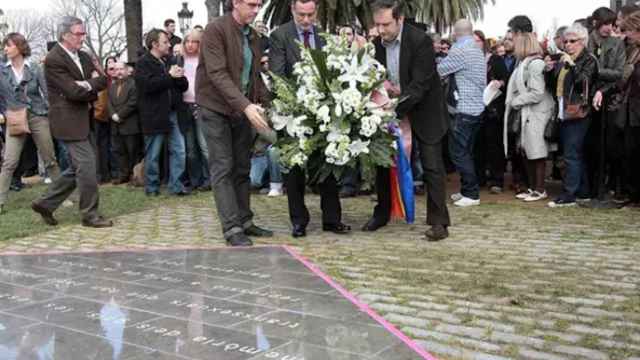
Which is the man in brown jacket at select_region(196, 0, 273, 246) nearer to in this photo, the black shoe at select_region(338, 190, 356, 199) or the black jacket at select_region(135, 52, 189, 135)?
the black shoe at select_region(338, 190, 356, 199)

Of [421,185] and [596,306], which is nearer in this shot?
[596,306]

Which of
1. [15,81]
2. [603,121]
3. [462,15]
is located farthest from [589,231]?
[462,15]

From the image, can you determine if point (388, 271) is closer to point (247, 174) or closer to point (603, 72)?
point (247, 174)

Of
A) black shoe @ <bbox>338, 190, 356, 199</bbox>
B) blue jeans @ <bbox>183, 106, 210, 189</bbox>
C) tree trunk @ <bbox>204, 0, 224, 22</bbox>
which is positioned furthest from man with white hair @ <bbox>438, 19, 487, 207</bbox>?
tree trunk @ <bbox>204, 0, 224, 22</bbox>

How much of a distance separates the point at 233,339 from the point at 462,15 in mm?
20508

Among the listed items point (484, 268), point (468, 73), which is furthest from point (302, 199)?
point (468, 73)

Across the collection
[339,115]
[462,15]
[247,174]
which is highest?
[462,15]

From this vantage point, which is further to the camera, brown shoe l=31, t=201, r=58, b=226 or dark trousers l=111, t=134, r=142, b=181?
dark trousers l=111, t=134, r=142, b=181

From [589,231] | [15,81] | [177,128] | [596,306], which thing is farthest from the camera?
[177,128]

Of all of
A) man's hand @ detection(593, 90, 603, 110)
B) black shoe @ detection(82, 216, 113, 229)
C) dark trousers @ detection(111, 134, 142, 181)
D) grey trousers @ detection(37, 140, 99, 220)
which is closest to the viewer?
grey trousers @ detection(37, 140, 99, 220)

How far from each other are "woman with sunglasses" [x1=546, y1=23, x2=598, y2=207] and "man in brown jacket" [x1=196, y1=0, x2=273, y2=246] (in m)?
3.56

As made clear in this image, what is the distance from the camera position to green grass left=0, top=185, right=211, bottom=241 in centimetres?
812

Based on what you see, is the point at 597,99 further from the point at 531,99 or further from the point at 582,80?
the point at 531,99

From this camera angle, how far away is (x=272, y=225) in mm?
7938
